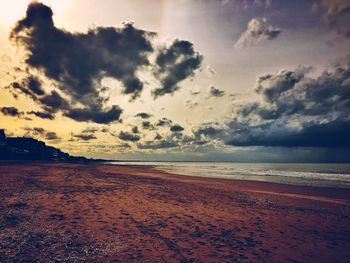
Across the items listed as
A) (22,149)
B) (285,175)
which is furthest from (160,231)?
(22,149)

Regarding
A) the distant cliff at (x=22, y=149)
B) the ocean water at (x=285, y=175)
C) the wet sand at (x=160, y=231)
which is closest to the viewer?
the wet sand at (x=160, y=231)

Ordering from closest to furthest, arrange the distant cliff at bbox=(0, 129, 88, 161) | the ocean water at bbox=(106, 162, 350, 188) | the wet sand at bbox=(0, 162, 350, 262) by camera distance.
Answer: the wet sand at bbox=(0, 162, 350, 262) → the ocean water at bbox=(106, 162, 350, 188) → the distant cliff at bbox=(0, 129, 88, 161)

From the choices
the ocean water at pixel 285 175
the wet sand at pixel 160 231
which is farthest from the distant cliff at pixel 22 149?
the wet sand at pixel 160 231

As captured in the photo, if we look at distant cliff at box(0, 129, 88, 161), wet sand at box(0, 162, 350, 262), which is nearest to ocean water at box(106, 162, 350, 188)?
wet sand at box(0, 162, 350, 262)

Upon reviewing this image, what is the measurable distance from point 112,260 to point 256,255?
4404mm

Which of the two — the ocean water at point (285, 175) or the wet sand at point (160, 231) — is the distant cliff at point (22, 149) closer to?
the ocean water at point (285, 175)

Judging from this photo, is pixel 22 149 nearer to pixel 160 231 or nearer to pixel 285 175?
pixel 285 175

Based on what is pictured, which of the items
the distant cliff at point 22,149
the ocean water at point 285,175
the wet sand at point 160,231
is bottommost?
the wet sand at point 160,231

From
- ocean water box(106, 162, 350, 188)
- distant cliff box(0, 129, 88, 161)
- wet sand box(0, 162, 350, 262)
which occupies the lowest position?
wet sand box(0, 162, 350, 262)

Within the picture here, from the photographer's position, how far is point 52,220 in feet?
33.2

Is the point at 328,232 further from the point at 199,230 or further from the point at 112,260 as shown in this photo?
the point at 112,260

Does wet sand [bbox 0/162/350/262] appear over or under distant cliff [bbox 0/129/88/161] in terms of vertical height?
under

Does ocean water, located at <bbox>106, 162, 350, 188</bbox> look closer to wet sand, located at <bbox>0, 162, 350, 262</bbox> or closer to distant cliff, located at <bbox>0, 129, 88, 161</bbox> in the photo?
wet sand, located at <bbox>0, 162, 350, 262</bbox>

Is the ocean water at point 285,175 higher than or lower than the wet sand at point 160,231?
higher
